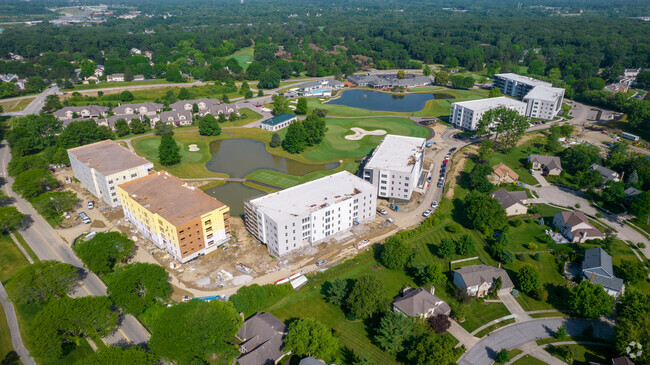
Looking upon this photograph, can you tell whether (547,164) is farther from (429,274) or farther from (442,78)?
(442,78)

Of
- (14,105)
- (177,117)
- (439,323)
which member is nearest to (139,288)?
(439,323)

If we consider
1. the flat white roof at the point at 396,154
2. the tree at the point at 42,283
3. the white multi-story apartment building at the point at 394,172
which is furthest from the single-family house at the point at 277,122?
the tree at the point at 42,283

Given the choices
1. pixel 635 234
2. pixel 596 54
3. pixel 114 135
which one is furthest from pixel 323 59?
pixel 635 234

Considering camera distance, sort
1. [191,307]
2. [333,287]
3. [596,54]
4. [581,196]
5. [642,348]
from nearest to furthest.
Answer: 1. [642,348]
2. [191,307]
3. [333,287]
4. [581,196]
5. [596,54]

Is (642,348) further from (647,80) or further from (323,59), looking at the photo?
(323,59)

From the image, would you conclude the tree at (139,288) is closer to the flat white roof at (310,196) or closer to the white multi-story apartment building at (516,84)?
the flat white roof at (310,196)
